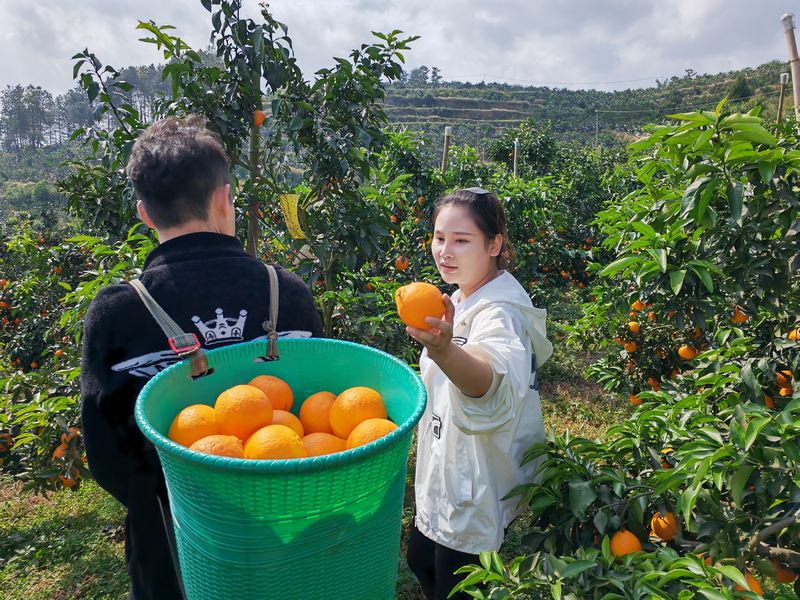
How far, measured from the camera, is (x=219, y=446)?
729mm

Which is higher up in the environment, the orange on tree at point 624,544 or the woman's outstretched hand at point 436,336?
the woman's outstretched hand at point 436,336

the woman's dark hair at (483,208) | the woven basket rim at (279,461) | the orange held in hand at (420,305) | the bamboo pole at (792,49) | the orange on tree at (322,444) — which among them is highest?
the bamboo pole at (792,49)

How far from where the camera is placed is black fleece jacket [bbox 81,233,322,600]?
98 centimetres

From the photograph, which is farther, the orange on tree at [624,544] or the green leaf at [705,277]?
the green leaf at [705,277]

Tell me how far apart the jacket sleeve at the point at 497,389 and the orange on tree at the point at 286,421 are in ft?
1.13

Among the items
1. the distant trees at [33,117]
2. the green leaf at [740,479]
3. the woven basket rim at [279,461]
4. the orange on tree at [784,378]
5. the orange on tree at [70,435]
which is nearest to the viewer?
the woven basket rim at [279,461]

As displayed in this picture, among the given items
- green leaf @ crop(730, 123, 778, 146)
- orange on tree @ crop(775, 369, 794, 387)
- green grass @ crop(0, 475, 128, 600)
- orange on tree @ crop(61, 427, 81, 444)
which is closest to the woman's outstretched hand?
green leaf @ crop(730, 123, 778, 146)

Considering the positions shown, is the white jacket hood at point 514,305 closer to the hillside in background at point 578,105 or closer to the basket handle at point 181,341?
→ the basket handle at point 181,341

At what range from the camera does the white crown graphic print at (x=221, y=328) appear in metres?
1.03

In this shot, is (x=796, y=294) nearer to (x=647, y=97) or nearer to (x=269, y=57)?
(x=269, y=57)

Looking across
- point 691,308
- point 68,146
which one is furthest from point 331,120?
point 68,146

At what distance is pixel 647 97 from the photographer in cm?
4009

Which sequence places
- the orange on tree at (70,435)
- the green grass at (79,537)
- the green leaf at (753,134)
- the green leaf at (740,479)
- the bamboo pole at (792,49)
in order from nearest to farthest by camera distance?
1. the green leaf at (740,479)
2. the green leaf at (753,134)
3. the orange on tree at (70,435)
4. the green grass at (79,537)
5. the bamboo pole at (792,49)

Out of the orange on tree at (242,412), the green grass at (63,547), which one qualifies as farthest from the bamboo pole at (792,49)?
the green grass at (63,547)
